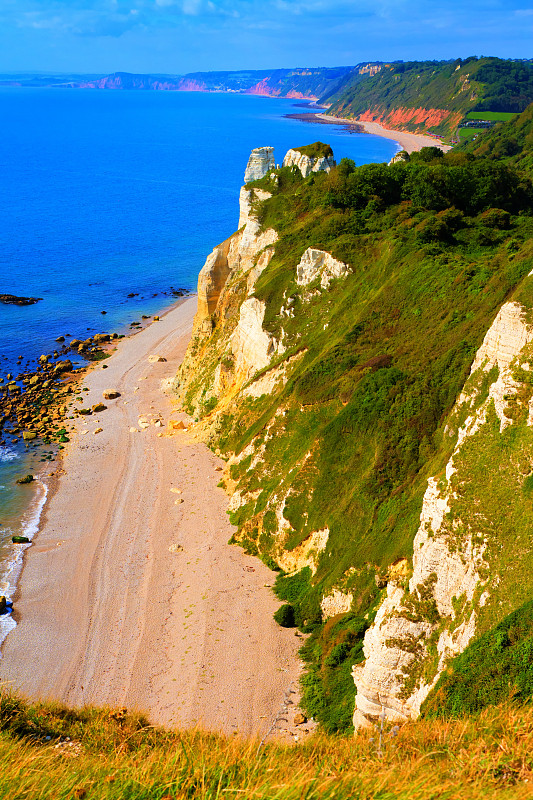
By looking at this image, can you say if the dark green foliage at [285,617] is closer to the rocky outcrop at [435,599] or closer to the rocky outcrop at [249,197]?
the rocky outcrop at [435,599]

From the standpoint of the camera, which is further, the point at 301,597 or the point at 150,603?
the point at 150,603

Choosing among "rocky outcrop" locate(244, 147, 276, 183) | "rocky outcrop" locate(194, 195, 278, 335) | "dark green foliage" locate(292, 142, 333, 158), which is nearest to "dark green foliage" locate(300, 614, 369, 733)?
"rocky outcrop" locate(194, 195, 278, 335)

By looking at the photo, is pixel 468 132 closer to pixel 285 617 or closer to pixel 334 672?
pixel 285 617

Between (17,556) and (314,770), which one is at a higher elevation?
(314,770)

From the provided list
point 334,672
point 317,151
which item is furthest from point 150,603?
point 317,151

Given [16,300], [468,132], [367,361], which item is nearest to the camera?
[367,361]

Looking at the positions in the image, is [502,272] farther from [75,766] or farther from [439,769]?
[75,766]

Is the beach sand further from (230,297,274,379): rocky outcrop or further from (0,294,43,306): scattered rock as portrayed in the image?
(0,294,43,306): scattered rock

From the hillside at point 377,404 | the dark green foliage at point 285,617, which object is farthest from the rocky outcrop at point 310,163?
the dark green foliage at point 285,617
